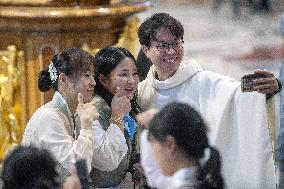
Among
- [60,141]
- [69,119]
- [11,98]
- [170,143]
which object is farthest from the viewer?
[11,98]

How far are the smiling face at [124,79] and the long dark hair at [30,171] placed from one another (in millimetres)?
1115

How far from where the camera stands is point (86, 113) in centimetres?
338

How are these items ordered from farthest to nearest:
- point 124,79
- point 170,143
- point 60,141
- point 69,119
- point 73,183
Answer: point 124,79
point 69,119
point 60,141
point 73,183
point 170,143

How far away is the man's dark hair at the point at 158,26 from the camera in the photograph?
368cm

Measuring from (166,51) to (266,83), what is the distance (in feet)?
1.58

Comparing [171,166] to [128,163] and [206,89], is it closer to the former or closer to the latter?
[128,163]

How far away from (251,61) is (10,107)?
468 cm

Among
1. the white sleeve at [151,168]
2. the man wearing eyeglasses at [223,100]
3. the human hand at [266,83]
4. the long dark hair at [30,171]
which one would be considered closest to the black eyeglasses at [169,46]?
the man wearing eyeglasses at [223,100]

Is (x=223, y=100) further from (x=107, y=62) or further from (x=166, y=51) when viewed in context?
(x=107, y=62)

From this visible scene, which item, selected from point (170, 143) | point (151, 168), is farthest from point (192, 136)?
point (151, 168)

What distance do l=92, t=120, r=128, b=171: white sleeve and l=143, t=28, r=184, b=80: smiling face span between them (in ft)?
1.43

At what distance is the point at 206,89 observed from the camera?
3.75 metres

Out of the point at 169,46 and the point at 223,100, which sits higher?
the point at 169,46

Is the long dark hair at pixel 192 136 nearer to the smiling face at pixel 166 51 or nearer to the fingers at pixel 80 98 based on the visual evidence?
the fingers at pixel 80 98
